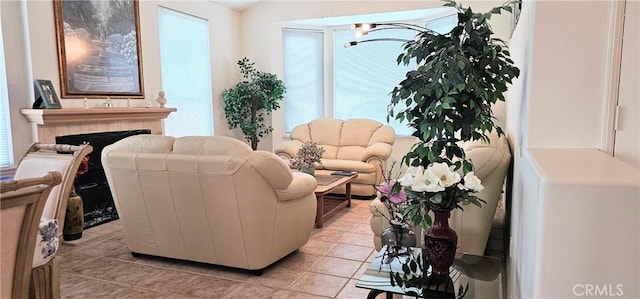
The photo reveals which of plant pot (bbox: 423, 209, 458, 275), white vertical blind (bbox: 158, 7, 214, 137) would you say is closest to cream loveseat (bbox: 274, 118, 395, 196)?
white vertical blind (bbox: 158, 7, 214, 137)

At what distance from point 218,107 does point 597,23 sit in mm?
6006

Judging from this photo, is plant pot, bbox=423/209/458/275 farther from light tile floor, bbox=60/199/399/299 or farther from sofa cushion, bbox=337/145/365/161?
sofa cushion, bbox=337/145/365/161

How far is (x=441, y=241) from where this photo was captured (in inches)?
66.6

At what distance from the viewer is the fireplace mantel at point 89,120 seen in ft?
12.7

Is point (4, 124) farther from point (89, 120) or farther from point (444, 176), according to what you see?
point (444, 176)

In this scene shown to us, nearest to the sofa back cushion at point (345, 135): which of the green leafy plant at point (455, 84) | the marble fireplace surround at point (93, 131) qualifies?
the marble fireplace surround at point (93, 131)

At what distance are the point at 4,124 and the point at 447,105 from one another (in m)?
4.02

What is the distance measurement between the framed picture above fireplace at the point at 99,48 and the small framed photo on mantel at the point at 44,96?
0.76 ft

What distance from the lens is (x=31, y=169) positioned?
233cm

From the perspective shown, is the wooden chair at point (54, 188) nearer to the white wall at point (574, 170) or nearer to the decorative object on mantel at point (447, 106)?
the decorative object on mantel at point (447, 106)

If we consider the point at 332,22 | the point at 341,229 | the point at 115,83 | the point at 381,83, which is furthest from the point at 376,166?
the point at 115,83

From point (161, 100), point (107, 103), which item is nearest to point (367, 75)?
point (161, 100)

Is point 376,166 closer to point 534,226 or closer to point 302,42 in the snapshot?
point 302,42

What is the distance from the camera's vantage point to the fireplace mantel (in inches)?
152
